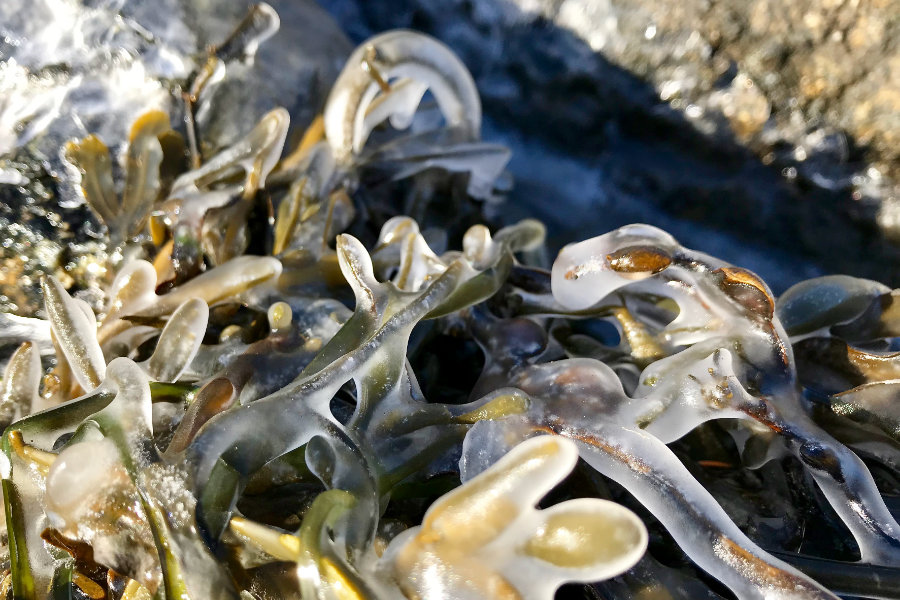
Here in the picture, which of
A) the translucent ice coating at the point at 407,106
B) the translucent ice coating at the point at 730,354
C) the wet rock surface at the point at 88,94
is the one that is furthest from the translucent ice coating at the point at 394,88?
the translucent ice coating at the point at 730,354

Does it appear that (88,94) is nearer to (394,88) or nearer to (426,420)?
(394,88)

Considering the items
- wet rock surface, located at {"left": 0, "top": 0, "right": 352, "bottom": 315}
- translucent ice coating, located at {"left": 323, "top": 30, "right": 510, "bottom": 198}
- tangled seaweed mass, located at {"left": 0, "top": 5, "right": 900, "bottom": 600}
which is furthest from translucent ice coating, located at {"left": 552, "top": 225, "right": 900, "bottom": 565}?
wet rock surface, located at {"left": 0, "top": 0, "right": 352, "bottom": 315}

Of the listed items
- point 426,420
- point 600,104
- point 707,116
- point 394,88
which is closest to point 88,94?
point 394,88

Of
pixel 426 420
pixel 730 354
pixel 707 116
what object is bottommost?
pixel 426 420

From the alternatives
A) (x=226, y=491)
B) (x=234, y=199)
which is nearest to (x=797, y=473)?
(x=226, y=491)

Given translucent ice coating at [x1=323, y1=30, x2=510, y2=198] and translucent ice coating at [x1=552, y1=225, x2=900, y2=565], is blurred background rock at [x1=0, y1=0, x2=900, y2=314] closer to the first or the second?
translucent ice coating at [x1=323, y1=30, x2=510, y2=198]

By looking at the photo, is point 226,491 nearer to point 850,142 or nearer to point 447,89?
point 447,89

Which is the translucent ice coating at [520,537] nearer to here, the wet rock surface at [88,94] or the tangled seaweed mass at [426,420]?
→ the tangled seaweed mass at [426,420]
